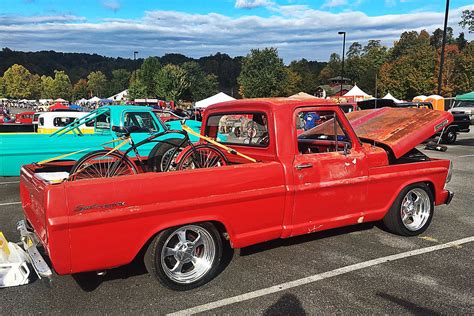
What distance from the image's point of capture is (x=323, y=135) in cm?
522

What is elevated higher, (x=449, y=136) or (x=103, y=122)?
(x=103, y=122)

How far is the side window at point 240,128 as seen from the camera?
14.6 ft

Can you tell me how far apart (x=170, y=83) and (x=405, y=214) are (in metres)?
69.1

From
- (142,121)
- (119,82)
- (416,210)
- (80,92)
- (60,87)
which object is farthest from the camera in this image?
(80,92)

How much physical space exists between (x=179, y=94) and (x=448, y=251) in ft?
231

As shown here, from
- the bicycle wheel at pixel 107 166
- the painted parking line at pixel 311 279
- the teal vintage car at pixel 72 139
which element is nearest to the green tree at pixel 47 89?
the teal vintage car at pixel 72 139

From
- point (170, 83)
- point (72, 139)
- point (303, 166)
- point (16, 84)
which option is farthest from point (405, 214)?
point (16, 84)

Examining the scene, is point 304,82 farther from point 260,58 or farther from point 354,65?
point 260,58

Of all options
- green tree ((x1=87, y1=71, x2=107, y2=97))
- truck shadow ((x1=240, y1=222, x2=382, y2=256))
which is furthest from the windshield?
green tree ((x1=87, y1=71, x2=107, y2=97))

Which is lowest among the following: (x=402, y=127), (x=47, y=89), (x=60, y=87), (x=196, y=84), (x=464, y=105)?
(x=402, y=127)

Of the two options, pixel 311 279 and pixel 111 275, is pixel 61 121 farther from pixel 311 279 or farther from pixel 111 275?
pixel 311 279

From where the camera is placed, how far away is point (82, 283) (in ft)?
12.7

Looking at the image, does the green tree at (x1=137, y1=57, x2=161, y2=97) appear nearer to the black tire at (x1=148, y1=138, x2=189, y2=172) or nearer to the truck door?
the black tire at (x1=148, y1=138, x2=189, y2=172)

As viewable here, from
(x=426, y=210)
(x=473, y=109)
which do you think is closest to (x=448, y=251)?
(x=426, y=210)
